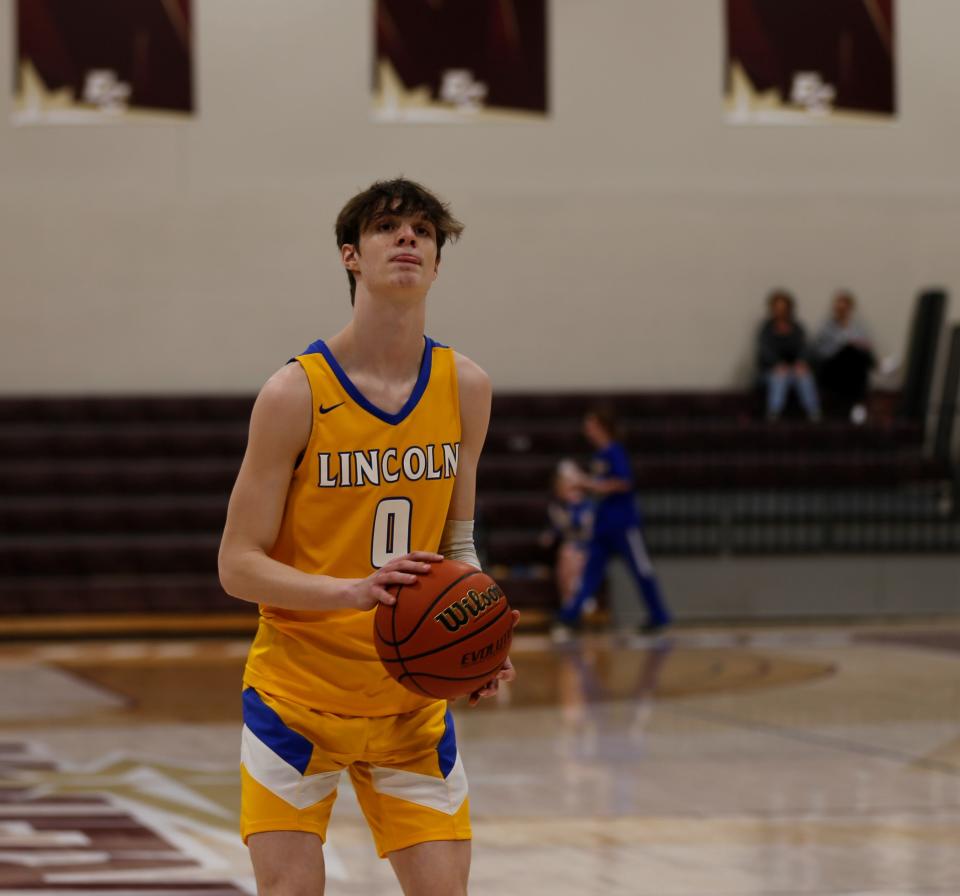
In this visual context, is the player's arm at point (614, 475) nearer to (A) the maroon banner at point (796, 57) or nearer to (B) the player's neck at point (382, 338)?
(A) the maroon banner at point (796, 57)

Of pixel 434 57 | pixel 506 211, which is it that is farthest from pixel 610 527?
pixel 434 57

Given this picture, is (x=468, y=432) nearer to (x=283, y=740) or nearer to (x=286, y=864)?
(x=283, y=740)

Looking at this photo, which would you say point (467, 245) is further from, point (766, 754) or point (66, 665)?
point (766, 754)

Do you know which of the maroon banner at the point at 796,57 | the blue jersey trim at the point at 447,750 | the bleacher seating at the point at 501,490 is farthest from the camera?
the maroon banner at the point at 796,57

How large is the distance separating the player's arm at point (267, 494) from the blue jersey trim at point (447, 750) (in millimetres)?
442

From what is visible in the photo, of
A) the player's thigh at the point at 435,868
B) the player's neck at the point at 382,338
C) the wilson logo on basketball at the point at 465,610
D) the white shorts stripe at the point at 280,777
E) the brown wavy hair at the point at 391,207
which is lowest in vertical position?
the player's thigh at the point at 435,868

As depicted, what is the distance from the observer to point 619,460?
491 inches

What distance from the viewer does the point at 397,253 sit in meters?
3.01

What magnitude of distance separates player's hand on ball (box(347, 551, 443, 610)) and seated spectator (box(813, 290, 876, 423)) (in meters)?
14.7

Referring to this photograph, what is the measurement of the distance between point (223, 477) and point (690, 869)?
10.5 m

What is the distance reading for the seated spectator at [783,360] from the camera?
16.8m

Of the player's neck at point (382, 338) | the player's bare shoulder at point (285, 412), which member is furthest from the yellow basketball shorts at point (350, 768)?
the player's neck at point (382, 338)

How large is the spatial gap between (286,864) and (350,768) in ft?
0.87

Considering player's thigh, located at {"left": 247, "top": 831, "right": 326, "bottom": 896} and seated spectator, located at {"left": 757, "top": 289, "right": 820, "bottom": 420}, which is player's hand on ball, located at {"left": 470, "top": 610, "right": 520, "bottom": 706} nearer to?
player's thigh, located at {"left": 247, "top": 831, "right": 326, "bottom": 896}
